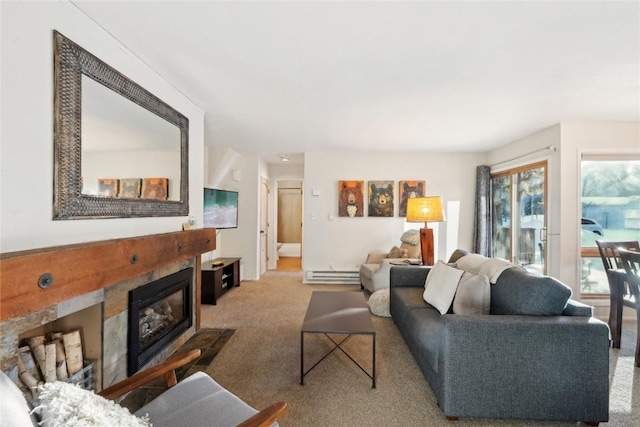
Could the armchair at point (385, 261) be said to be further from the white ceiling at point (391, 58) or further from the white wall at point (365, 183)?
the white ceiling at point (391, 58)

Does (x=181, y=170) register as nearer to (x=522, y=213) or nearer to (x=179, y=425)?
(x=179, y=425)

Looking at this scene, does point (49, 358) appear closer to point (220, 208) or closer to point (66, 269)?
point (66, 269)

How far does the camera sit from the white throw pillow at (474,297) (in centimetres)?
200

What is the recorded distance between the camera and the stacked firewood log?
1.38 m

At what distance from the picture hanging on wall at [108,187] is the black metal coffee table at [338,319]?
1.54 meters

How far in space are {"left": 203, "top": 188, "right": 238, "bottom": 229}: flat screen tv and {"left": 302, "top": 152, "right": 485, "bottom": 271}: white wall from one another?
1.25m

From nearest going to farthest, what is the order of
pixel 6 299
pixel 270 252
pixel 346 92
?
pixel 6 299
pixel 346 92
pixel 270 252

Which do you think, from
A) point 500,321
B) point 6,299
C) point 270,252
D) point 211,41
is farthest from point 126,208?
point 270,252

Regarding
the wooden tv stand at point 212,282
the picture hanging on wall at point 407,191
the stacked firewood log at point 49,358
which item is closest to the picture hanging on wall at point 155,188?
the stacked firewood log at point 49,358

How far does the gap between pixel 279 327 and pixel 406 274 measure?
150cm

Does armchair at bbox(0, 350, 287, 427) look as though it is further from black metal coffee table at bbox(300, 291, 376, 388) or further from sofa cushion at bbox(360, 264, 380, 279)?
sofa cushion at bbox(360, 264, 380, 279)

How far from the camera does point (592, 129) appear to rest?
3217 millimetres

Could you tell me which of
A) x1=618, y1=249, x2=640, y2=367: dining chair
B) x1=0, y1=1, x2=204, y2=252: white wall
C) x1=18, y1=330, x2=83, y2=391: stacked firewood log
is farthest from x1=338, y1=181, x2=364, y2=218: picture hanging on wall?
x1=18, y1=330, x2=83, y2=391: stacked firewood log

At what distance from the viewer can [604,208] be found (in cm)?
334
